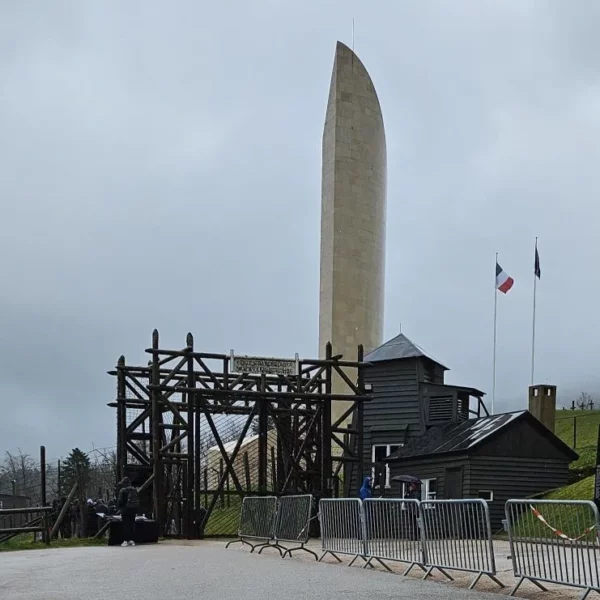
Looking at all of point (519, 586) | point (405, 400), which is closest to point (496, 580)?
point (519, 586)

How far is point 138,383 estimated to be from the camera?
2856 centimetres

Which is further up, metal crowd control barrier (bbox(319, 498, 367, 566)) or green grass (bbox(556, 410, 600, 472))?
metal crowd control barrier (bbox(319, 498, 367, 566))

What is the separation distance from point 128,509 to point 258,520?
11.7ft

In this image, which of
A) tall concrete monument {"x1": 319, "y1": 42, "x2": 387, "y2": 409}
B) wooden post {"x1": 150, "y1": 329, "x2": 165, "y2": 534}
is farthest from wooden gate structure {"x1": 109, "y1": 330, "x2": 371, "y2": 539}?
tall concrete monument {"x1": 319, "y1": 42, "x2": 387, "y2": 409}

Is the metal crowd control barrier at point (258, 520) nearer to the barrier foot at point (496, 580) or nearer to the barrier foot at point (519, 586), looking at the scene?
the barrier foot at point (496, 580)

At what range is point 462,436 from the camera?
1179 inches

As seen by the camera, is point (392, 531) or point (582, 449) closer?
point (392, 531)

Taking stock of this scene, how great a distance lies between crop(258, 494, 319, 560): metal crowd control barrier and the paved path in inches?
24.8

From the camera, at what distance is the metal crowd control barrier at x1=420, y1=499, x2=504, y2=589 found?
1227 cm

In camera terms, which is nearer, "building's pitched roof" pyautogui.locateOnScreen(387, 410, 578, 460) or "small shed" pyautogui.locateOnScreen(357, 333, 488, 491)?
"building's pitched roof" pyautogui.locateOnScreen(387, 410, 578, 460)

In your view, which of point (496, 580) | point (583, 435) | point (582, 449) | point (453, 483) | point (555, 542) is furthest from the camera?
point (583, 435)

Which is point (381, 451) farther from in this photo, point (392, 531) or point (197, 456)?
point (392, 531)

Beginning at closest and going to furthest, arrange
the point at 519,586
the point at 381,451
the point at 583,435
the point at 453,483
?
the point at 519,586 < the point at 453,483 < the point at 381,451 < the point at 583,435

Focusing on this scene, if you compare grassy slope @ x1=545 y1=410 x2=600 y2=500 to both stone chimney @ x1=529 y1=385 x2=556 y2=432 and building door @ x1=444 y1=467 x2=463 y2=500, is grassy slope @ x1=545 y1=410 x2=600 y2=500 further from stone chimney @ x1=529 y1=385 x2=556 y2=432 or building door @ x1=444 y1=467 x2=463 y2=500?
building door @ x1=444 y1=467 x2=463 y2=500
